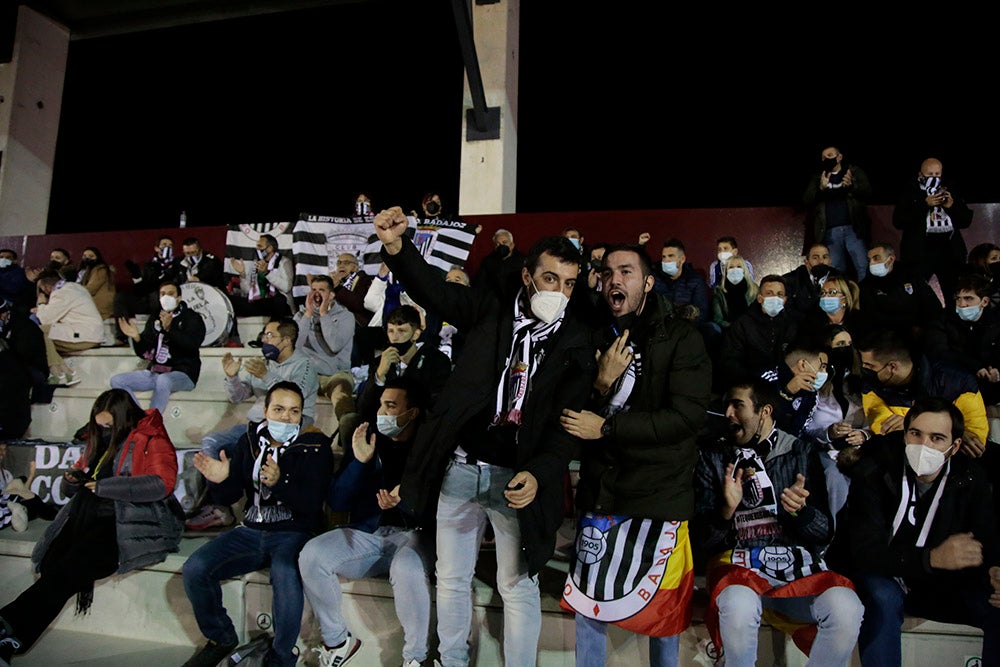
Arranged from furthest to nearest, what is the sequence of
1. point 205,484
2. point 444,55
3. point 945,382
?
Answer: point 444,55 → point 205,484 → point 945,382

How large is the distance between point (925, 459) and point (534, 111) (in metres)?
11.1

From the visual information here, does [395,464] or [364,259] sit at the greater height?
[364,259]

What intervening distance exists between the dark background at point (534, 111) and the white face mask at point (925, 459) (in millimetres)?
9804

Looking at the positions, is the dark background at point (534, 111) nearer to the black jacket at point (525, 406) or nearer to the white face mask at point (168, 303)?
the white face mask at point (168, 303)

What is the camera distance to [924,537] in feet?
9.85

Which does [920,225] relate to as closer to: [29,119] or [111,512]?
[111,512]

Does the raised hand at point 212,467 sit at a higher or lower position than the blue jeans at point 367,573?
higher

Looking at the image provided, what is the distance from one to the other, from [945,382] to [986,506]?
1464 millimetres

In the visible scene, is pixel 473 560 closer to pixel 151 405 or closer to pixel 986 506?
pixel 986 506

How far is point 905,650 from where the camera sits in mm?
3080

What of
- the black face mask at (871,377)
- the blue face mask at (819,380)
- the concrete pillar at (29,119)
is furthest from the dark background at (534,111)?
the blue face mask at (819,380)

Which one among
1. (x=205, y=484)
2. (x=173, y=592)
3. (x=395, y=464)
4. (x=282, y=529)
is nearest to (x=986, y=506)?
(x=395, y=464)

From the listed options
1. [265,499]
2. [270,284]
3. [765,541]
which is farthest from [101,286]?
[765,541]

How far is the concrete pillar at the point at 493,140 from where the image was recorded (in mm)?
8969
